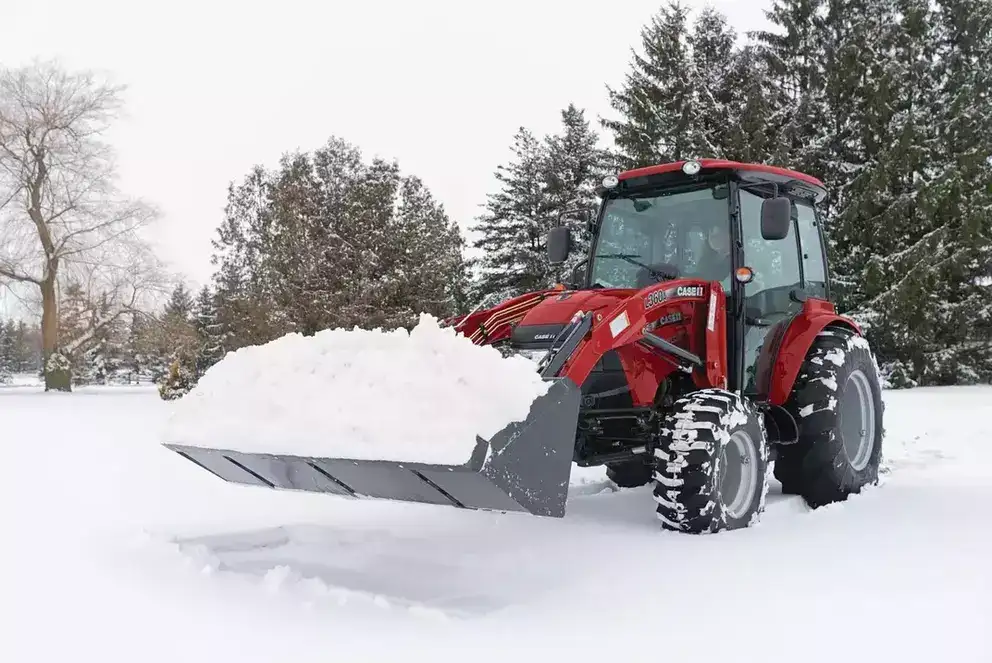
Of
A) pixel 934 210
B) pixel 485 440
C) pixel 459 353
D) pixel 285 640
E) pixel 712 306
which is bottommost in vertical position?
pixel 285 640

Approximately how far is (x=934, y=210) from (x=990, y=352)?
399cm

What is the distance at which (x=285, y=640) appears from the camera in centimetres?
310

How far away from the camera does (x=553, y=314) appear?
511 centimetres

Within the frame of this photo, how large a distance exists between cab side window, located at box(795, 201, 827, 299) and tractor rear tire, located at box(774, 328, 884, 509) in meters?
0.46

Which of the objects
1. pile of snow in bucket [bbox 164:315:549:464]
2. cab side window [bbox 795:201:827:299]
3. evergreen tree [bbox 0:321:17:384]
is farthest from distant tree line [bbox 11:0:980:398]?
evergreen tree [bbox 0:321:17:384]

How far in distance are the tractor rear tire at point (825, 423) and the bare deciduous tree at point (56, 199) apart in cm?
2939

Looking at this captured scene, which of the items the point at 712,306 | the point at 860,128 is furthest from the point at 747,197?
the point at 860,128

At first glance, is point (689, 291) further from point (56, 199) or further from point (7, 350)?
point (7, 350)

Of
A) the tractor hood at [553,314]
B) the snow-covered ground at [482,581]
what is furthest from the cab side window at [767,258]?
the snow-covered ground at [482,581]

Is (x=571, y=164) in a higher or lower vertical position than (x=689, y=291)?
higher

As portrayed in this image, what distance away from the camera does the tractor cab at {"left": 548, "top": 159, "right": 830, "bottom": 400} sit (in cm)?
569

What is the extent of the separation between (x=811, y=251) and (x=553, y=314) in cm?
271

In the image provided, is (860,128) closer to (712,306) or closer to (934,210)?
(934,210)

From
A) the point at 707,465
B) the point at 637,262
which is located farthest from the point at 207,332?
the point at 707,465
